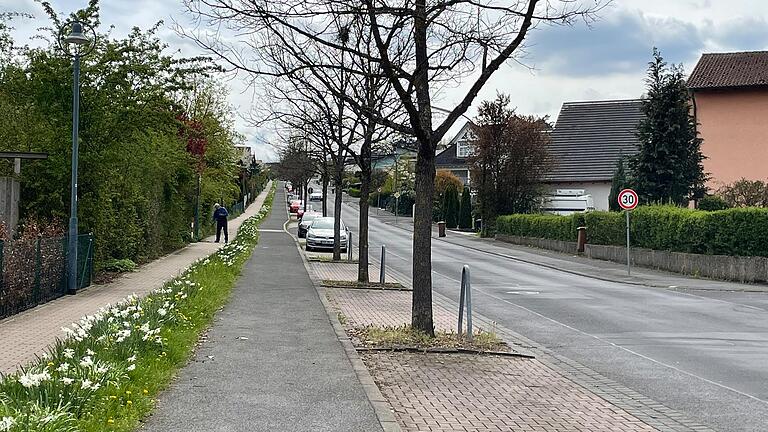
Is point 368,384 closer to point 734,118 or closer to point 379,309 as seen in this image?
point 379,309

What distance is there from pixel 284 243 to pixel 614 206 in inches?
801

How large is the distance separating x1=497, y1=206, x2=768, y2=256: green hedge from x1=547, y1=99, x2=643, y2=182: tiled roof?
798 inches

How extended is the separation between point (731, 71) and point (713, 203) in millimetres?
15332

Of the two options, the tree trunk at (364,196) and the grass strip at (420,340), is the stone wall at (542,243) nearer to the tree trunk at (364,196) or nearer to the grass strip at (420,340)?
the tree trunk at (364,196)

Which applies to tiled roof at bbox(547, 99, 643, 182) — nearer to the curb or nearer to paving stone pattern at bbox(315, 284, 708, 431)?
the curb

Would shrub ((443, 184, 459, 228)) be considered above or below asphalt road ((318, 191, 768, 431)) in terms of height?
above

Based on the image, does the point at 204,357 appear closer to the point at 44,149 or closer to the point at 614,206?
the point at 44,149

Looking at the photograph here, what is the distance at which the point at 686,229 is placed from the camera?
27.8 meters

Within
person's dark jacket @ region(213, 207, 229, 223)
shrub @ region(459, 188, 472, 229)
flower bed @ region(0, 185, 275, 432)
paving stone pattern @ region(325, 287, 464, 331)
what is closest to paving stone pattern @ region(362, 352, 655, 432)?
flower bed @ region(0, 185, 275, 432)

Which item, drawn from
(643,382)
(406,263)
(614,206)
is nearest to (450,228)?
(614,206)

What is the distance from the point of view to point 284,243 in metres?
39.2

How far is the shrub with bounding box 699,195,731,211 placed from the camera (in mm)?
34125

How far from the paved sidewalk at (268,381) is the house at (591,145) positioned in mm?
44969

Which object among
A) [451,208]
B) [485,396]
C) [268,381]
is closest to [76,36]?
[268,381]
